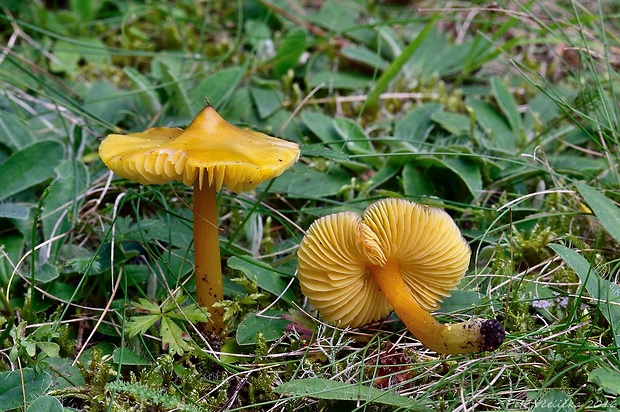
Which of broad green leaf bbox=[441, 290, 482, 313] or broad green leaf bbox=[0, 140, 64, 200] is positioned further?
broad green leaf bbox=[0, 140, 64, 200]

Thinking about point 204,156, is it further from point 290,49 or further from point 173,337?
point 290,49

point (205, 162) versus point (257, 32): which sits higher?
point (257, 32)

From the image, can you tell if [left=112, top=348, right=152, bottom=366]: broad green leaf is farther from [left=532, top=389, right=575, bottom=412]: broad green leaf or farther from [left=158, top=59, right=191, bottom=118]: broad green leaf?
[left=158, top=59, right=191, bottom=118]: broad green leaf

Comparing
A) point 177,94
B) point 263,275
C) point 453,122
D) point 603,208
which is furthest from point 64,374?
point 453,122

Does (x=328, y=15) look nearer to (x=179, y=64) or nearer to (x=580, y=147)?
(x=179, y=64)

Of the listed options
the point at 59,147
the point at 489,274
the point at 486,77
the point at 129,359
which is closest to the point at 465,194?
the point at 489,274

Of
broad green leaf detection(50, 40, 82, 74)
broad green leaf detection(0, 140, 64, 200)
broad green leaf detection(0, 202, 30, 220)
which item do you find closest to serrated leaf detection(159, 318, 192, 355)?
broad green leaf detection(0, 202, 30, 220)

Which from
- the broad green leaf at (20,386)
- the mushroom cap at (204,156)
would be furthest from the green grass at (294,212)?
the mushroom cap at (204,156)
